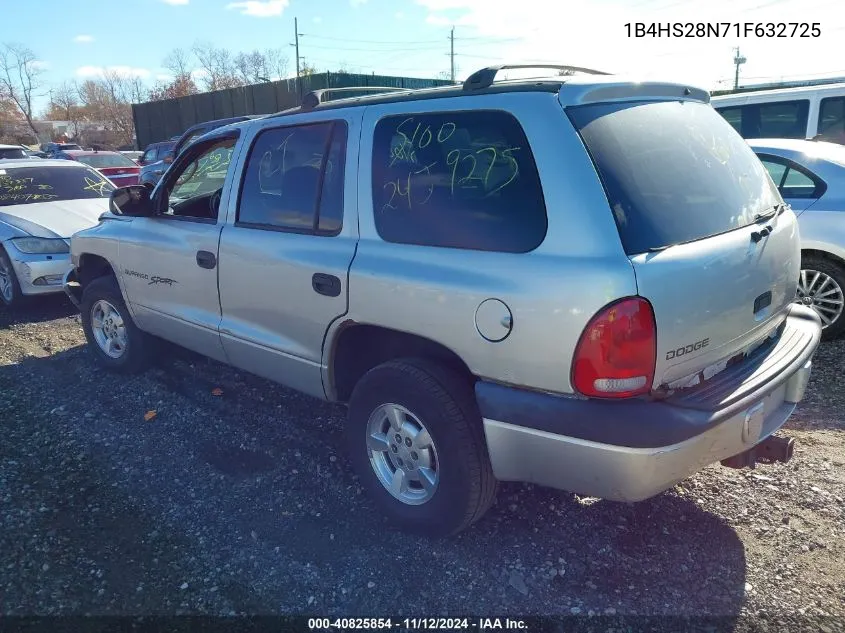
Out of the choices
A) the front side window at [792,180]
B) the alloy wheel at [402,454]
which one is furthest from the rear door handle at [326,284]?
the front side window at [792,180]

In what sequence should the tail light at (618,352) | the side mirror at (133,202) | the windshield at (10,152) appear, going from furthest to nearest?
the windshield at (10,152) → the side mirror at (133,202) → the tail light at (618,352)

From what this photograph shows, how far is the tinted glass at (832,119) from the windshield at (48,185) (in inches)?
342

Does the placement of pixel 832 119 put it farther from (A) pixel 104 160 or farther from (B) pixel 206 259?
(A) pixel 104 160

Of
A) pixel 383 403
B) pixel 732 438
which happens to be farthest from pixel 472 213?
pixel 732 438

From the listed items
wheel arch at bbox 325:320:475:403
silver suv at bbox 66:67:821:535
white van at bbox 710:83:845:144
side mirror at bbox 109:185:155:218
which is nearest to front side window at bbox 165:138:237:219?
side mirror at bbox 109:185:155:218

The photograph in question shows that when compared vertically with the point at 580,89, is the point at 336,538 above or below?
below

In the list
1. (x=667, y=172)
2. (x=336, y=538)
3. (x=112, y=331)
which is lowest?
(x=336, y=538)

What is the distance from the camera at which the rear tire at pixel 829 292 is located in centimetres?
507

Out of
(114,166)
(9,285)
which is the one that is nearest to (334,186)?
(9,285)

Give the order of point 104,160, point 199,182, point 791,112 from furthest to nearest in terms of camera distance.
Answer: point 104,160 < point 791,112 < point 199,182

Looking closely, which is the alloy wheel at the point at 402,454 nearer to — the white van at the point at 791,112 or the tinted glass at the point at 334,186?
the tinted glass at the point at 334,186

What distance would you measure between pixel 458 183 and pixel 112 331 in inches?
144

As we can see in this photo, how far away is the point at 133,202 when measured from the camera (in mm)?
4332

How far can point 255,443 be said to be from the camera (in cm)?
394
